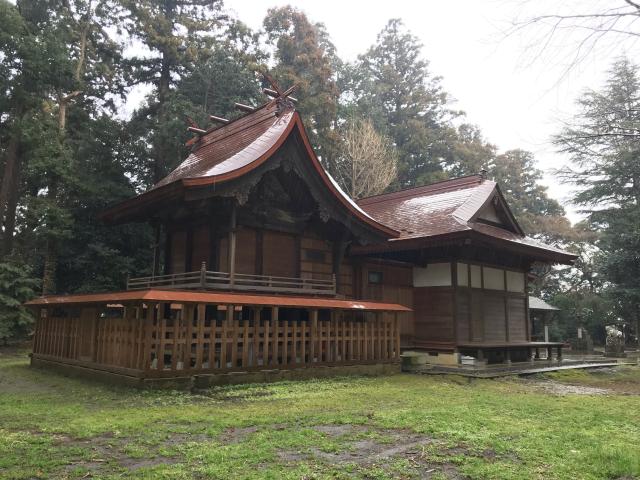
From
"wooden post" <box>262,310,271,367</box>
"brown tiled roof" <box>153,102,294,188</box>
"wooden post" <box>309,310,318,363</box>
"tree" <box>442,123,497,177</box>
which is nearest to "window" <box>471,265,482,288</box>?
"wooden post" <box>309,310,318,363</box>

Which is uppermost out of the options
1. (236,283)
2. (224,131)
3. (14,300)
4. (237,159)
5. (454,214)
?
(224,131)

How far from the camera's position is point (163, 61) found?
32.2 meters

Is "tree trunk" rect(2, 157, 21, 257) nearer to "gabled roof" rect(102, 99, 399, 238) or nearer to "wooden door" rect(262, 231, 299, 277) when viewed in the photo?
"gabled roof" rect(102, 99, 399, 238)

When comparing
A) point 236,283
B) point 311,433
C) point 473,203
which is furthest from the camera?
point 473,203

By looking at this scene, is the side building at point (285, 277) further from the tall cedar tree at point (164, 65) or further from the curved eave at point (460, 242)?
the tall cedar tree at point (164, 65)

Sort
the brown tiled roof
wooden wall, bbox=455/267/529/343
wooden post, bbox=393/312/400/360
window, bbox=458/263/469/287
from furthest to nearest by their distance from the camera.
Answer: window, bbox=458/263/469/287 → wooden wall, bbox=455/267/529/343 → wooden post, bbox=393/312/400/360 → the brown tiled roof

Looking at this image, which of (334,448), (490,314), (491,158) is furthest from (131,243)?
(491,158)

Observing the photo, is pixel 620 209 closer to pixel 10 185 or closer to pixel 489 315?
pixel 489 315

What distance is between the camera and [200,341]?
10.1 meters

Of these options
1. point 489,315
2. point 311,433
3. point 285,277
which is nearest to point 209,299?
point 285,277

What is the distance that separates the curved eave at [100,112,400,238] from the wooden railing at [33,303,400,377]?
9.39 ft

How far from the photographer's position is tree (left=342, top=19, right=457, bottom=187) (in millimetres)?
46031

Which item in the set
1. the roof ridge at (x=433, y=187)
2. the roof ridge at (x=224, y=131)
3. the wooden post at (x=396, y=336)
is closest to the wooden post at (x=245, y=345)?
the wooden post at (x=396, y=336)

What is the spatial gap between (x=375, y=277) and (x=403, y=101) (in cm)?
3518
